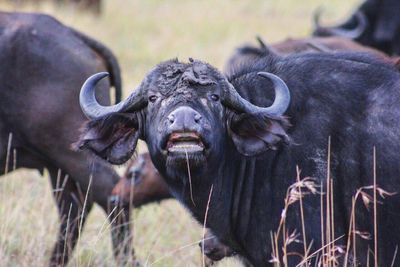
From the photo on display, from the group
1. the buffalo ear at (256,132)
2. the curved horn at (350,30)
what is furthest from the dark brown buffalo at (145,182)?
the curved horn at (350,30)

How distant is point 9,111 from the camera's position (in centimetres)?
Result: 756

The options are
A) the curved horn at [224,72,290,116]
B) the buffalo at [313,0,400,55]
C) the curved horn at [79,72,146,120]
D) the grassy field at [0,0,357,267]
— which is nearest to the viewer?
the curved horn at [224,72,290,116]

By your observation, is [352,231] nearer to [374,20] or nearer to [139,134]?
[139,134]

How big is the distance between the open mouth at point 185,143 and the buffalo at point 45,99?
5.94 ft

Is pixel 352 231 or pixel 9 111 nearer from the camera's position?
pixel 352 231

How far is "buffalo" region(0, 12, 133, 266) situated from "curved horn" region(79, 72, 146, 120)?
1.23 meters

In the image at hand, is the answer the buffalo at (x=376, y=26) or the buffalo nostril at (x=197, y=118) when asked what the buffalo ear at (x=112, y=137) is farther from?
the buffalo at (x=376, y=26)

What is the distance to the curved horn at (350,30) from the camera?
14.2m

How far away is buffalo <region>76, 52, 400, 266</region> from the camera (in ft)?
19.7

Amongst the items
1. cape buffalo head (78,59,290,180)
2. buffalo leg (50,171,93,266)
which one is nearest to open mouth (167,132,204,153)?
cape buffalo head (78,59,290,180)

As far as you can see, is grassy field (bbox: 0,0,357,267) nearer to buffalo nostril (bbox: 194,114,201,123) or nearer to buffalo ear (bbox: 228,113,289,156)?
buffalo ear (bbox: 228,113,289,156)

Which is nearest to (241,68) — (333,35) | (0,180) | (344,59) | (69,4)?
(344,59)

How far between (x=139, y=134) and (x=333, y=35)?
8017 millimetres

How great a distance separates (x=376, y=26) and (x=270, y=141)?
9766 millimetres
